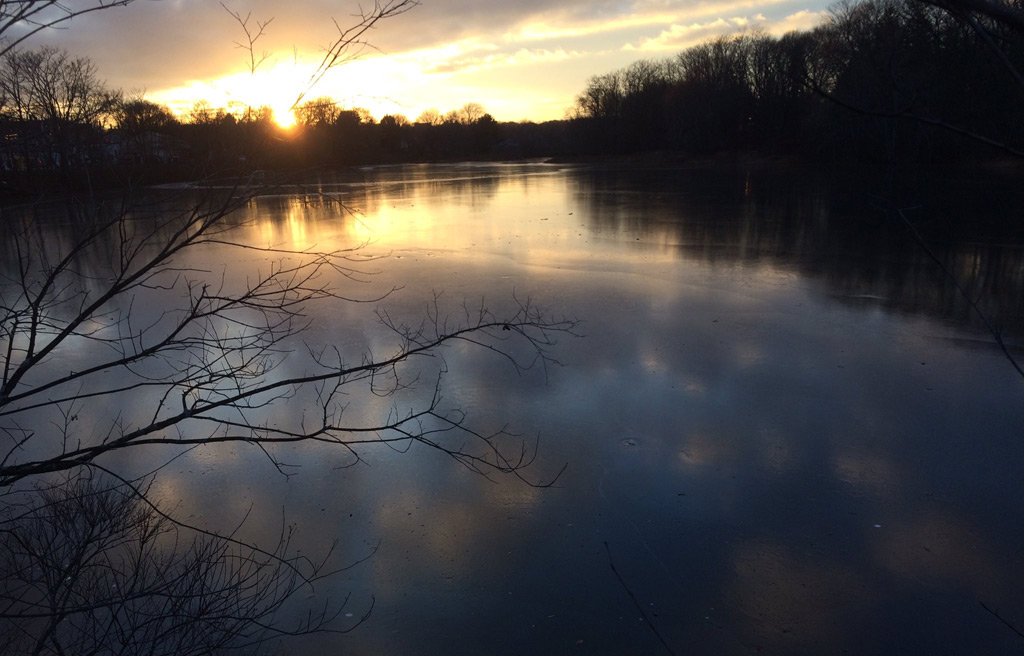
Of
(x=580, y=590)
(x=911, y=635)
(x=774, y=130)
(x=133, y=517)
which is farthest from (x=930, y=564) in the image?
(x=774, y=130)

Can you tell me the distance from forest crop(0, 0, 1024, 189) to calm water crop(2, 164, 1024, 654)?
473 mm

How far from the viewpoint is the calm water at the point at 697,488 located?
3723 mm

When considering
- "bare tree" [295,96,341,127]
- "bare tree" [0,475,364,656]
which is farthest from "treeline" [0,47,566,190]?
"bare tree" [0,475,364,656]

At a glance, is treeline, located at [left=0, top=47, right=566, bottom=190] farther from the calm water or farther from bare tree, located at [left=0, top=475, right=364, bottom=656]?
bare tree, located at [left=0, top=475, right=364, bottom=656]

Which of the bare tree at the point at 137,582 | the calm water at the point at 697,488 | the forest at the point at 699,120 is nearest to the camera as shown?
the forest at the point at 699,120

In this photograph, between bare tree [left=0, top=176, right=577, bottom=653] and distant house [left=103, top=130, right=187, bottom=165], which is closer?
bare tree [left=0, top=176, right=577, bottom=653]

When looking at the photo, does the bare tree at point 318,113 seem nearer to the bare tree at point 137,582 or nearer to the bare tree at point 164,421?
the bare tree at point 164,421

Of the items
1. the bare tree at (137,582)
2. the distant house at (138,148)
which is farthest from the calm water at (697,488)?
the distant house at (138,148)

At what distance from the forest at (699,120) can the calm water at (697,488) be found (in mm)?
473

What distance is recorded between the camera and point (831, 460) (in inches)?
210

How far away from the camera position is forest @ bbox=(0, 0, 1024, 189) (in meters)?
2.25

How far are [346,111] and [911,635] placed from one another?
3.84 metres

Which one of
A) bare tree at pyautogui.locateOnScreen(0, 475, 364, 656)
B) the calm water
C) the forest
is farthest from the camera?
the calm water

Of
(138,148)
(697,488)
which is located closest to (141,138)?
(138,148)
